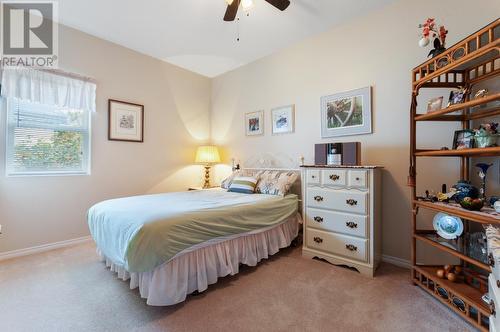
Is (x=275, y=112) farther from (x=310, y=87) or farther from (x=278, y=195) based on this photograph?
(x=278, y=195)

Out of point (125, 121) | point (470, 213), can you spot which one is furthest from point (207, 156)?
point (470, 213)

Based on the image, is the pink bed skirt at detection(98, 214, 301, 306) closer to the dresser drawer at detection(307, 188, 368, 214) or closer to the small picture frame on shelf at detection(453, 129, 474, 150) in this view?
the dresser drawer at detection(307, 188, 368, 214)

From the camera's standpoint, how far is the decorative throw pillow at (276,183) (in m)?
2.88

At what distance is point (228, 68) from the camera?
4.07 metres

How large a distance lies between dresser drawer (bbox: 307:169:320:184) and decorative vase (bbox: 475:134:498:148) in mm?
1262

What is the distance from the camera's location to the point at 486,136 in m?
1.50

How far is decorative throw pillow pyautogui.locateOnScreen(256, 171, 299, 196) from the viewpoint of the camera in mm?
2877

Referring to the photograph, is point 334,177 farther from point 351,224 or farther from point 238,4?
point 238,4

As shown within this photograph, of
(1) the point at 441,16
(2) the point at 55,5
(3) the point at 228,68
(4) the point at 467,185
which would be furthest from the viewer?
(3) the point at 228,68

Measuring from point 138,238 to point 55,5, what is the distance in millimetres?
2856

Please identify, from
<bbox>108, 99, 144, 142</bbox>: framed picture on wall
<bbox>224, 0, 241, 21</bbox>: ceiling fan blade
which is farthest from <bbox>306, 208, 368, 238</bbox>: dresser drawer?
<bbox>108, 99, 144, 142</bbox>: framed picture on wall

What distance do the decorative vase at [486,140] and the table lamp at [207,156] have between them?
3356mm

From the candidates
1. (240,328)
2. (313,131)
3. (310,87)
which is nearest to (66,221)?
(240,328)

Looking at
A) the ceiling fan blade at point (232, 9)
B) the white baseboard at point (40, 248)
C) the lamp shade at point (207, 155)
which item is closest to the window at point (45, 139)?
the white baseboard at point (40, 248)
